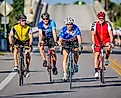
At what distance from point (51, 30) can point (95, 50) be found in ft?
4.50

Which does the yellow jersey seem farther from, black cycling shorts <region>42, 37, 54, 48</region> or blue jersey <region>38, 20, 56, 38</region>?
black cycling shorts <region>42, 37, 54, 48</region>

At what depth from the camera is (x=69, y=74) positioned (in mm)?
14773

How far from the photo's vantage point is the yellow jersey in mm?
15617

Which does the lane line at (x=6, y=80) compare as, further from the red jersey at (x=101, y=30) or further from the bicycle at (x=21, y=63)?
the red jersey at (x=101, y=30)

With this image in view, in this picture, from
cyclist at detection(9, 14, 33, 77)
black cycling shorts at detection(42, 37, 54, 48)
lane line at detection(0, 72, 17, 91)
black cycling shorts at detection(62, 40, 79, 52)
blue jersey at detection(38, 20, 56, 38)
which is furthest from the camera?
black cycling shorts at detection(42, 37, 54, 48)

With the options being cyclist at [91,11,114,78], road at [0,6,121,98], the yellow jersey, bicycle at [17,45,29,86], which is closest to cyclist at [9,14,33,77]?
the yellow jersey

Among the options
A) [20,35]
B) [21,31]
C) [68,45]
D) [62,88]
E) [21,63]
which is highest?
[21,31]

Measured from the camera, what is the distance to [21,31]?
15641mm

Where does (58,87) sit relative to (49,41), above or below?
below

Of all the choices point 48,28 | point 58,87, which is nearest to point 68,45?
point 58,87

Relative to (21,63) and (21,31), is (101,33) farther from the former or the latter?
(21,63)

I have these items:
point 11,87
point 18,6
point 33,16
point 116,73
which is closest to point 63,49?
point 11,87

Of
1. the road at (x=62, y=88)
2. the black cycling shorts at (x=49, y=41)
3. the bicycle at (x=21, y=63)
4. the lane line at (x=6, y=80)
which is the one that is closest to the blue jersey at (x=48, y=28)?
the black cycling shorts at (x=49, y=41)

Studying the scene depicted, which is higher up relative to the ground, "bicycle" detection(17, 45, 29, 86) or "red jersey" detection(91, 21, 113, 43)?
"red jersey" detection(91, 21, 113, 43)
